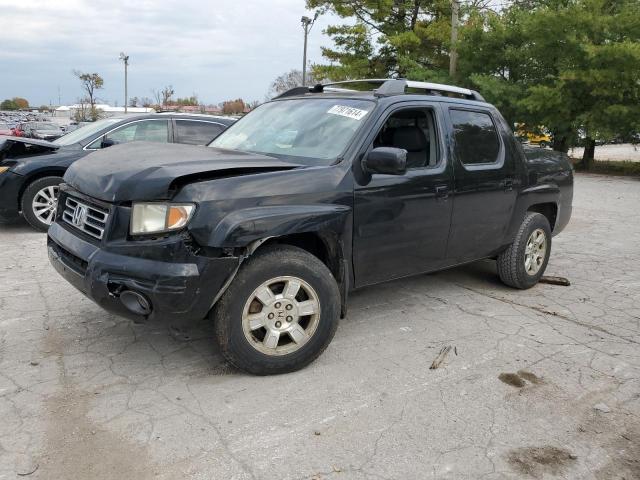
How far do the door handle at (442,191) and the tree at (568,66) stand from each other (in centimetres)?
1447

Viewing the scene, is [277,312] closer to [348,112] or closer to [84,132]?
[348,112]

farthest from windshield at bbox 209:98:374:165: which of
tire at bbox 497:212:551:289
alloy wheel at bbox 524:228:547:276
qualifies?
alloy wheel at bbox 524:228:547:276

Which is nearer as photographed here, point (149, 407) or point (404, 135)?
point (149, 407)

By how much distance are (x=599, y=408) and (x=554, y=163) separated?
10.1 ft

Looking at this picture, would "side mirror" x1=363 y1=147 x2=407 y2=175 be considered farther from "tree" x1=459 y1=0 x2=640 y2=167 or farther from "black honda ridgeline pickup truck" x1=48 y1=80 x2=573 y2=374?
"tree" x1=459 y1=0 x2=640 y2=167

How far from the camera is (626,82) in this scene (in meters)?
16.8

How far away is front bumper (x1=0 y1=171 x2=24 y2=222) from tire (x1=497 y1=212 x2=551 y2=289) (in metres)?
6.05

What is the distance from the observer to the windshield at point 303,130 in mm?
3941

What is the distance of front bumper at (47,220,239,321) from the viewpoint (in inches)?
121

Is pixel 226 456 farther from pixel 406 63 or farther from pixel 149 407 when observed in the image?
pixel 406 63

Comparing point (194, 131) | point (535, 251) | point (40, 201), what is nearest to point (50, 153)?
point (40, 201)

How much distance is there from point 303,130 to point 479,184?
1.57 metres

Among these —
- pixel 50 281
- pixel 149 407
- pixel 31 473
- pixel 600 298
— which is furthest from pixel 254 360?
pixel 600 298

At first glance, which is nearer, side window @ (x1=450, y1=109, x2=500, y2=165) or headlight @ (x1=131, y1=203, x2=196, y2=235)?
headlight @ (x1=131, y1=203, x2=196, y2=235)
